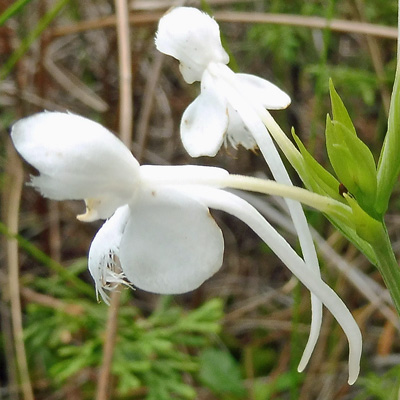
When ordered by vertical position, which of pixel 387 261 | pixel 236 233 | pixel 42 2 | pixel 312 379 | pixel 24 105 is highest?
pixel 42 2

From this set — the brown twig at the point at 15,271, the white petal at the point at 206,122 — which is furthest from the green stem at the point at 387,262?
the brown twig at the point at 15,271

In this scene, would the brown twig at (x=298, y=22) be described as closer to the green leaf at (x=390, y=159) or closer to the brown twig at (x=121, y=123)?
the brown twig at (x=121, y=123)

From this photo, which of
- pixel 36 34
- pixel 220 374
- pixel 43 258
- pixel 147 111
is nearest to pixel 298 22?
pixel 147 111

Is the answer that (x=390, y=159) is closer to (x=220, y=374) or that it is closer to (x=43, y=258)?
(x=43, y=258)

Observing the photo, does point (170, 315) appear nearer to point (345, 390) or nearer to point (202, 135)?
point (345, 390)

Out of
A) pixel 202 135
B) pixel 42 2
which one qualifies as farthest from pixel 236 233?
pixel 202 135
